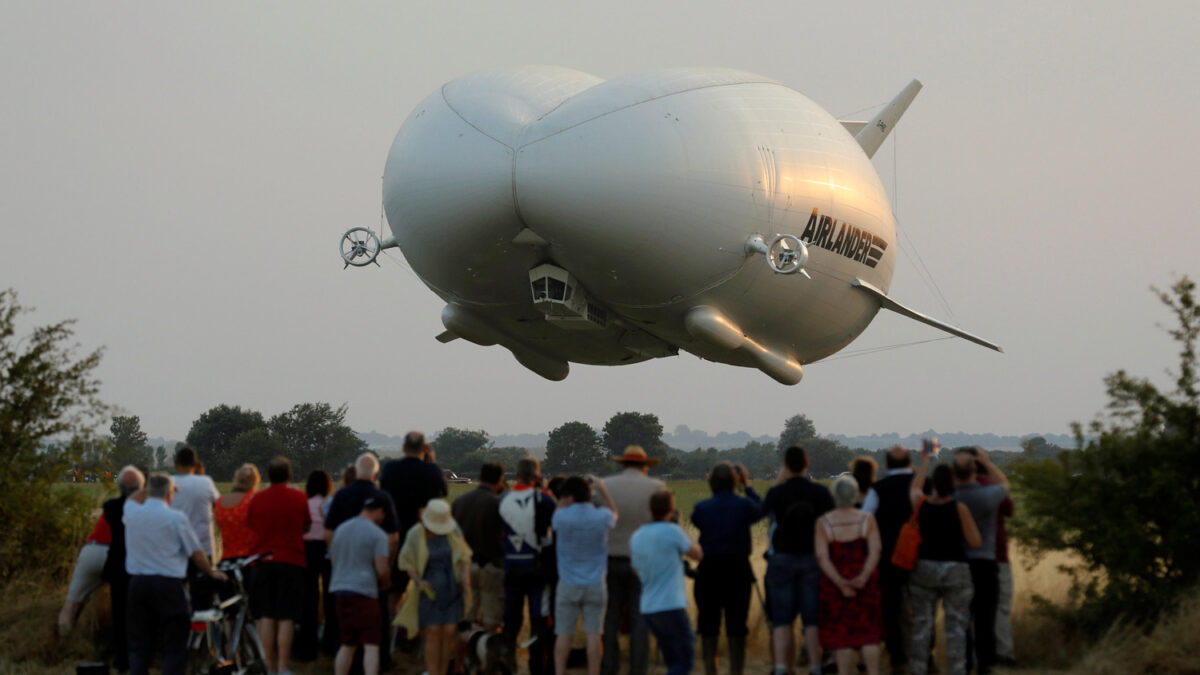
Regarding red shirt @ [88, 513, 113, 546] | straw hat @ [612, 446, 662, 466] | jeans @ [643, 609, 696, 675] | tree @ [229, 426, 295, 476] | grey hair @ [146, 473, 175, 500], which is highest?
tree @ [229, 426, 295, 476]

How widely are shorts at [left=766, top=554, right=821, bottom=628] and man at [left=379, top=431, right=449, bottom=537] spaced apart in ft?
11.6

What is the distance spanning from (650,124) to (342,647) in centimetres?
1328

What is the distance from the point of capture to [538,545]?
13.2 metres

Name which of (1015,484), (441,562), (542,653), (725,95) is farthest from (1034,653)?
(725,95)

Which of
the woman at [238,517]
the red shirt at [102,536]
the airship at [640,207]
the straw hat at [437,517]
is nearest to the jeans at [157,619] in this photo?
the woman at [238,517]

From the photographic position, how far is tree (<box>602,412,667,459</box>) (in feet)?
343

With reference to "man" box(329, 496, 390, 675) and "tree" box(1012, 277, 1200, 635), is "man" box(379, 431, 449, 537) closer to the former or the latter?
"man" box(329, 496, 390, 675)

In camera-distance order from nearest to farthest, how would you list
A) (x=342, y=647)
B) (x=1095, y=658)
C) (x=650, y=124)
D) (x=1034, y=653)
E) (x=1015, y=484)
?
(x=342, y=647) → (x=1095, y=658) → (x=1034, y=653) → (x=1015, y=484) → (x=650, y=124)

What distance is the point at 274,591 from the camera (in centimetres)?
1302

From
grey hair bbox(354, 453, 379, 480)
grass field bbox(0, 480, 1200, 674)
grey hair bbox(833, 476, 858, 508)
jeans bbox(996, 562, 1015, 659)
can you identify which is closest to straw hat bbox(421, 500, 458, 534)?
grey hair bbox(354, 453, 379, 480)

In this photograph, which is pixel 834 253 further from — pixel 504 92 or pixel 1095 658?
pixel 1095 658

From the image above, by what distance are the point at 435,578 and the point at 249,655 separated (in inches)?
84.0

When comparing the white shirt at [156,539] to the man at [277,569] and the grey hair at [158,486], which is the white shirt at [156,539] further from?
the man at [277,569]

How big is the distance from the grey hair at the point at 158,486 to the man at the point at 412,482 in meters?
2.19
